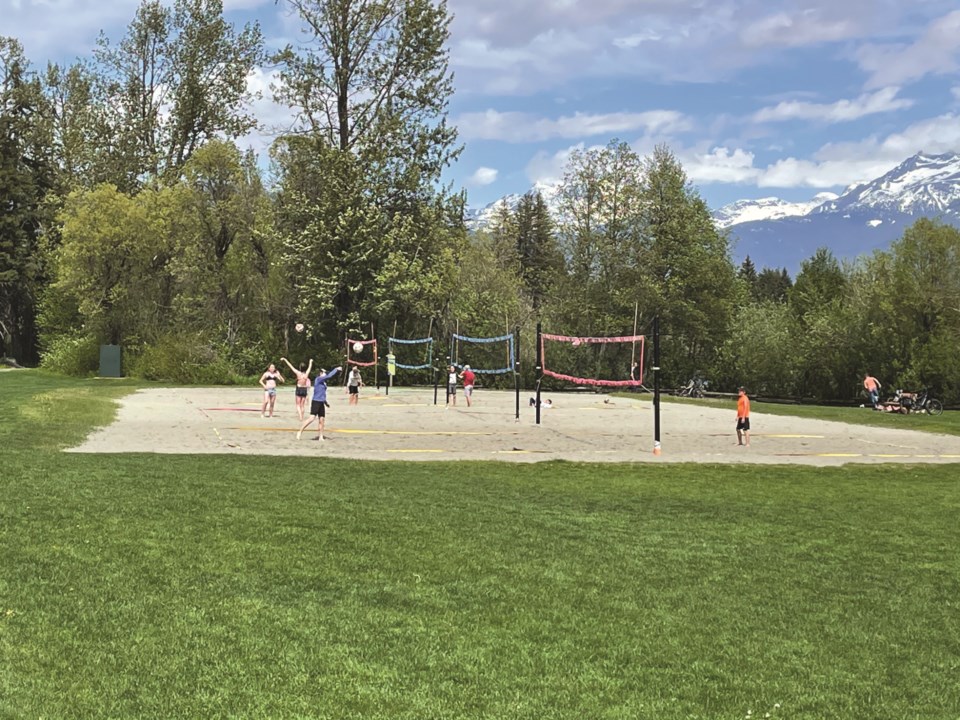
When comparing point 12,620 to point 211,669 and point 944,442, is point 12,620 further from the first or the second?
point 944,442

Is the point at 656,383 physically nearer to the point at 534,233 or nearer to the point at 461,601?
the point at 461,601

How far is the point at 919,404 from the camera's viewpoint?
32906 mm

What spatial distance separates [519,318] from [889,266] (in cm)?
1985

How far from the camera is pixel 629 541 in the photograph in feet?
28.9

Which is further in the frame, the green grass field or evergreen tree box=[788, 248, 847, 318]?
evergreen tree box=[788, 248, 847, 318]

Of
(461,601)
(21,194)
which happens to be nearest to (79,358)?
(21,194)

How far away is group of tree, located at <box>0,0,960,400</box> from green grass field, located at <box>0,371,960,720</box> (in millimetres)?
32861

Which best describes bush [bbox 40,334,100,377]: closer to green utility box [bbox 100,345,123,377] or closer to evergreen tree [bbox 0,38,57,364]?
green utility box [bbox 100,345,123,377]

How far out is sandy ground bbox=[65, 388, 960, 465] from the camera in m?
16.5

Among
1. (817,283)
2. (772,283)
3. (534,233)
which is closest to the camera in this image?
(817,283)

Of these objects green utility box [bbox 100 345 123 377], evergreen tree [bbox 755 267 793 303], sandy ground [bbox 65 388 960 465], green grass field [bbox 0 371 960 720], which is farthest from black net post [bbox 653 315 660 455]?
evergreen tree [bbox 755 267 793 303]

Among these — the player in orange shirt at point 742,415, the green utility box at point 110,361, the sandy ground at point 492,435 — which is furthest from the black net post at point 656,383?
the green utility box at point 110,361

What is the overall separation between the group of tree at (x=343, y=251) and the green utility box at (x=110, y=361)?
37.5 inches

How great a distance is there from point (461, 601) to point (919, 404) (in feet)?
103
